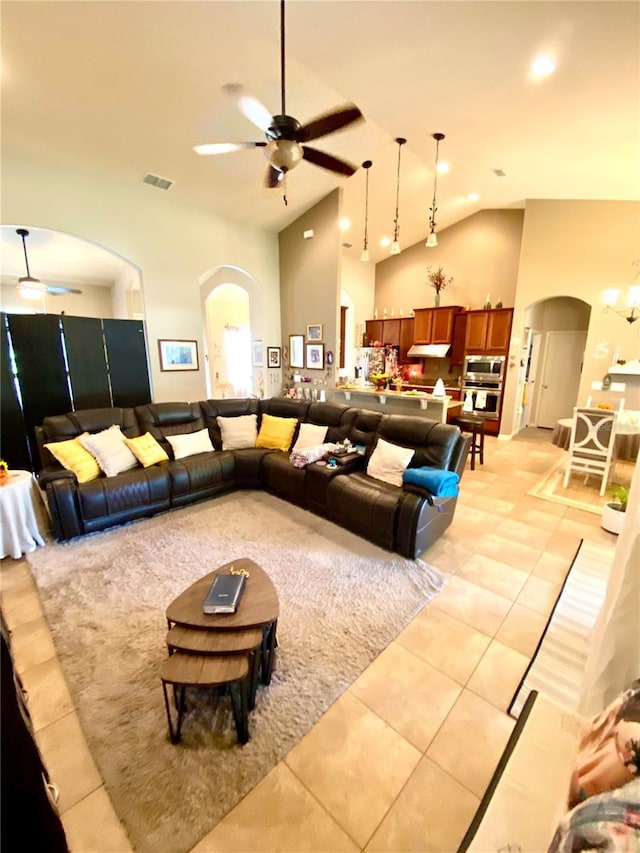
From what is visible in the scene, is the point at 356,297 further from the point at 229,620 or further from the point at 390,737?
the point at 390,737

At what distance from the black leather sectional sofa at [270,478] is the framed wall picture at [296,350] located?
1715 mm

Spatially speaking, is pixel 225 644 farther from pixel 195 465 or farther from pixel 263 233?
pixel 263 233

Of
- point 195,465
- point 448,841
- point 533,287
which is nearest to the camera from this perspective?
point 448,841

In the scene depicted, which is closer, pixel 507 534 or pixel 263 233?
pixel 507 534

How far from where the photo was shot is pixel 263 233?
5.91 meters

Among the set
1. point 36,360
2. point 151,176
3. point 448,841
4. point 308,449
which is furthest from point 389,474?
point 151,176

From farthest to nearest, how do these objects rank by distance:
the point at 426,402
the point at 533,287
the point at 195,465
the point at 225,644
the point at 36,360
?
the point at 533,287 → the point at 426,402 → the point at 36,360 → the point at 195,465 → the point at 225,644

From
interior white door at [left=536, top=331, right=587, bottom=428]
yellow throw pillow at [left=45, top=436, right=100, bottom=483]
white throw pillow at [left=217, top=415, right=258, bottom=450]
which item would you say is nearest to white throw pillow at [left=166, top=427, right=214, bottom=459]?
white throw pillow at [left=217, top=415, right=258, bottom=450]

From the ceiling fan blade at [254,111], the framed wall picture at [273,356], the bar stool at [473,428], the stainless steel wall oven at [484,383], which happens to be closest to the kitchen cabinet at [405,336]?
the stainless steel wall oven at [484,383]

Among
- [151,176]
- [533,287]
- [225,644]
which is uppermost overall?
[151,176]

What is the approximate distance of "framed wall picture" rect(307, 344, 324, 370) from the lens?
18.5 feet

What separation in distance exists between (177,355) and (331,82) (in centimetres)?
366

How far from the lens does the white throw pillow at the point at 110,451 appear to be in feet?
11.0

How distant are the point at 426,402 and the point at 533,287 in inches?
131
